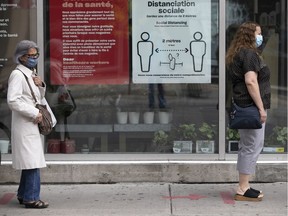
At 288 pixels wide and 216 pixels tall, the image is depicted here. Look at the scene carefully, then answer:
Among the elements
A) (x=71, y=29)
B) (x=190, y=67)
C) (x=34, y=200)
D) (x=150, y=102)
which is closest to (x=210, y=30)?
(x=190, y=67)

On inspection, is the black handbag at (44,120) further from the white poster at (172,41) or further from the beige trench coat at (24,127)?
the white poster at (172,41)

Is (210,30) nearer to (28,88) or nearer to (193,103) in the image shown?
(193,103)

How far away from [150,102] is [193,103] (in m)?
0.54

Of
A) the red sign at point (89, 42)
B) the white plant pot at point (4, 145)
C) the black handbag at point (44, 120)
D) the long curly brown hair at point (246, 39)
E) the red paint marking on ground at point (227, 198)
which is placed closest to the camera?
the black handbag at point (44, 120)

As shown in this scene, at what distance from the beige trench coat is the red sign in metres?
1.36

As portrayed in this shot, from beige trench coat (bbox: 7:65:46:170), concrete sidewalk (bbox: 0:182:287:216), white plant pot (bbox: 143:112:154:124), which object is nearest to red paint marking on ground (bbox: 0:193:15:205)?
concrete sidewalk (bbox: 0:182:287:216)

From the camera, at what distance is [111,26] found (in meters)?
7.50

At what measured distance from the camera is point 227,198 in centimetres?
669

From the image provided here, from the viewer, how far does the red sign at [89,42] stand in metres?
7.48

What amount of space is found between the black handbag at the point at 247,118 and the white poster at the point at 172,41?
4.36 ft

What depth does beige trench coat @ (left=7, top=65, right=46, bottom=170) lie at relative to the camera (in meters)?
6.02

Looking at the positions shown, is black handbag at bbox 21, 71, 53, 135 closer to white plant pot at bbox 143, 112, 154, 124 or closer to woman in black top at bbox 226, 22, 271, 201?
white plant pot at bbox 143, 112, 154, 124

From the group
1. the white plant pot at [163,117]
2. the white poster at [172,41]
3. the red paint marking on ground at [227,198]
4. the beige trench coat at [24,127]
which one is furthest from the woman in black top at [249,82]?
the beige trench coat at [24,127]

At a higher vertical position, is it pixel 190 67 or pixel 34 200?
pixel 190 67
